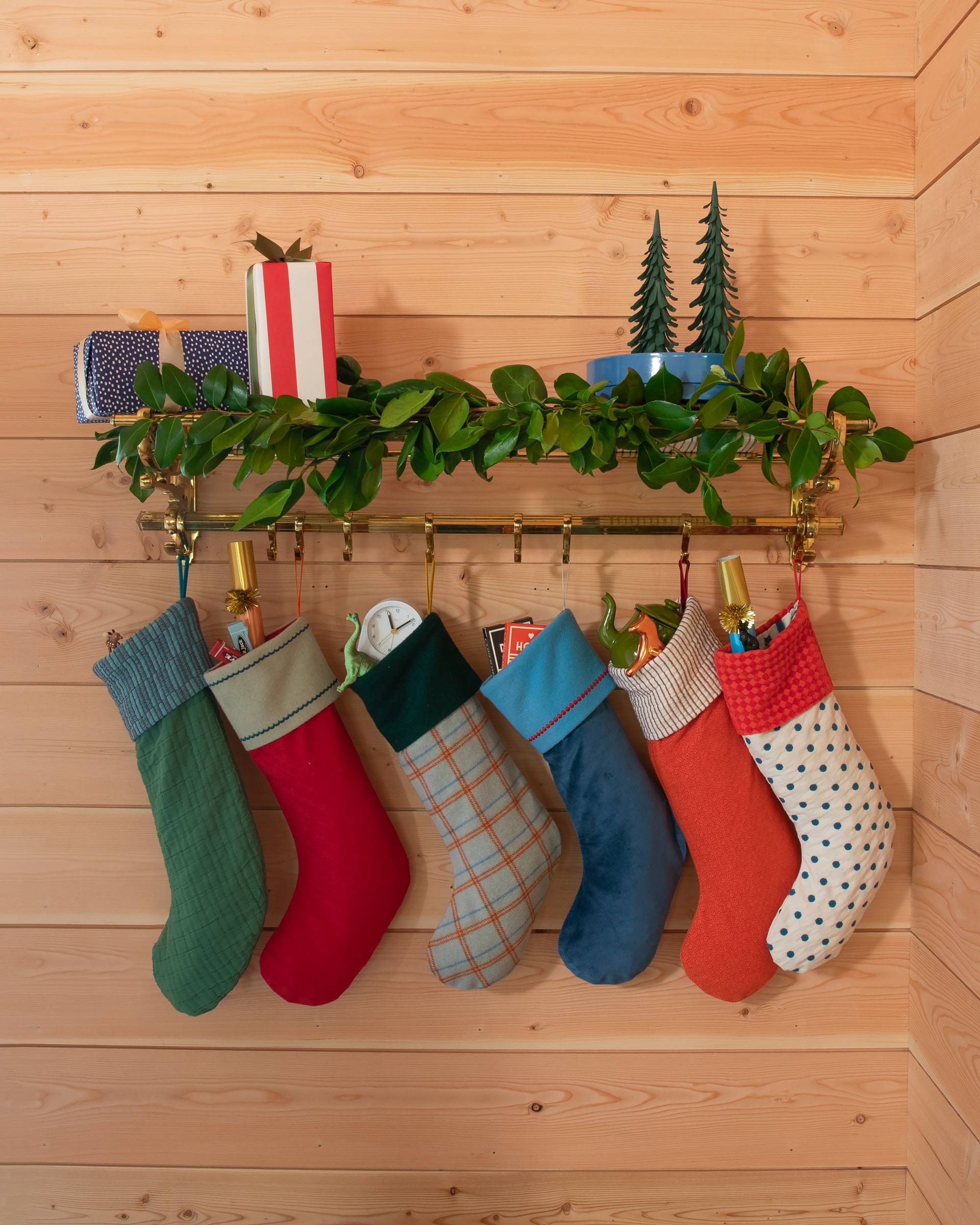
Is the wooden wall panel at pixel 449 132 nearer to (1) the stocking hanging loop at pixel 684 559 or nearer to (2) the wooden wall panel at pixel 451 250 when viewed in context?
(2) the wooden wall panel at pixel 451 250

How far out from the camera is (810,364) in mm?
1053

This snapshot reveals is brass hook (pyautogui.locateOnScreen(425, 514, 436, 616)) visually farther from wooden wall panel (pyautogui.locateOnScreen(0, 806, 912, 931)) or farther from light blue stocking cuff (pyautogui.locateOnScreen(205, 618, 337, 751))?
wooden wall panel (pyautogui.locateOnScreen(0, 806, 912, 931))

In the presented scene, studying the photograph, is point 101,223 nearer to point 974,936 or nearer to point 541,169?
point 541,169

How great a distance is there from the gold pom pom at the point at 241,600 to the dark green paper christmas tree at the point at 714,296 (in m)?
0.59

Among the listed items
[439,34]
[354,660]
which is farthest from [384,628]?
[439,34]

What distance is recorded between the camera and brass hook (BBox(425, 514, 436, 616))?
98cm

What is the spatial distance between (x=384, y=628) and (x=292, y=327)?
1.20 feet

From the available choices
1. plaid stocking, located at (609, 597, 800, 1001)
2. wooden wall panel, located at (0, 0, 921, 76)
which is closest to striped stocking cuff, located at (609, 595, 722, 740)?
plaid stocking, located at (609, 597, 800, 1001)

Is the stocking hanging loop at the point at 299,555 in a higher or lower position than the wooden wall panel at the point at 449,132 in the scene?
lower

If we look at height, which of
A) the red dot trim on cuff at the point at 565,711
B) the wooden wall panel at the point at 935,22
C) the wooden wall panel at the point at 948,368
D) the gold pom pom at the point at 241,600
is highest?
the wooden wall panel at the point at 935,22

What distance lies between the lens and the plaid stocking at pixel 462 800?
96 centimetres

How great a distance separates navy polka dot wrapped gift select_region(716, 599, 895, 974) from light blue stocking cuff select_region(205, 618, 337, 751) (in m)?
0.49

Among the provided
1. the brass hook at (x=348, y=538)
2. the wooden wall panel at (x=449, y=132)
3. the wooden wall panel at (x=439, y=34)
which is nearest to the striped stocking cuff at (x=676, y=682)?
the brass hook at (x=348, y=538)

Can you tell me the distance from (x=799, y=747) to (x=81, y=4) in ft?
4.20
